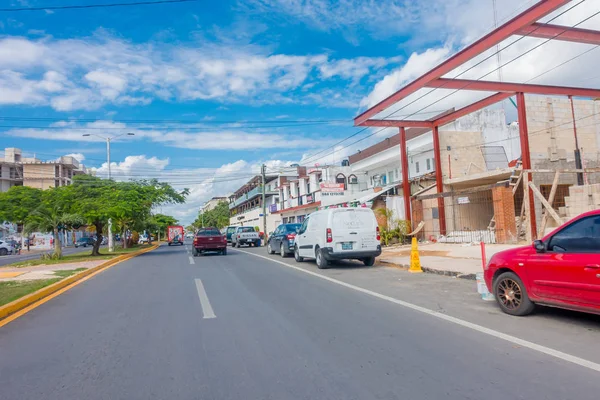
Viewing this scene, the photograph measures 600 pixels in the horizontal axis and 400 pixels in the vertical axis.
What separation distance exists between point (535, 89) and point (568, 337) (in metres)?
15.8

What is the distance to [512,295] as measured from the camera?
6910mm

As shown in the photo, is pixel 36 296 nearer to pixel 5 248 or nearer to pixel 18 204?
pixel 18 204

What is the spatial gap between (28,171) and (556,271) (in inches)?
3475

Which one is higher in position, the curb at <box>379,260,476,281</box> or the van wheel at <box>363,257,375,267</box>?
the van wheel at <box>363,257,375,267</box>

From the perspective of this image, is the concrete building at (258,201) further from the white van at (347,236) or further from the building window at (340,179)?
the white van at (347,236)

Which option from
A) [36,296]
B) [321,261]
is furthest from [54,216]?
[321,261]

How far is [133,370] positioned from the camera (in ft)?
15.7

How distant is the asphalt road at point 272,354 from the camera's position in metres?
4.12

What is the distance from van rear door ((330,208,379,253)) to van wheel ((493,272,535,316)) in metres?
7.33

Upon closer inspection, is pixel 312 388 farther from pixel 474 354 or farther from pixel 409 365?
pixel 474 354

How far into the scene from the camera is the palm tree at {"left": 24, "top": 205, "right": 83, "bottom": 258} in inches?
872

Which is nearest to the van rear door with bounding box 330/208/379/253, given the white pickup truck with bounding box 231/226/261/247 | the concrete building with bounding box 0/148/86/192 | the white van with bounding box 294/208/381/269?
the white van with bounding box 294/208/381/269

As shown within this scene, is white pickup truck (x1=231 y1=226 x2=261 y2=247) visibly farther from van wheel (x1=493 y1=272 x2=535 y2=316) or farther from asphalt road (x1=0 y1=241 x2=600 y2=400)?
van wheel (x1=493 y1=272 x2=535 y2=316)

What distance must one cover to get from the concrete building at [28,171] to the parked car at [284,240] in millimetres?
64772
